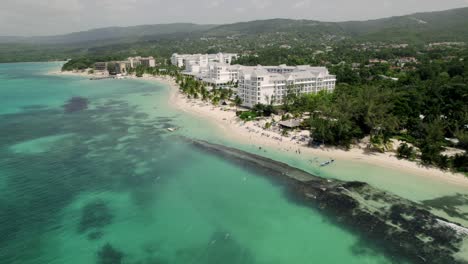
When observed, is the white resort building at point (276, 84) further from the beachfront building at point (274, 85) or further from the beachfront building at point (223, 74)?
the beachfront building at point (223, 74)

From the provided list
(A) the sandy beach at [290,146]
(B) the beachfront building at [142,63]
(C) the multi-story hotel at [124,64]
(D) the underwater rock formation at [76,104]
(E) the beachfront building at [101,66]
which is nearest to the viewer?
(A) the sandy beach at [290,146]

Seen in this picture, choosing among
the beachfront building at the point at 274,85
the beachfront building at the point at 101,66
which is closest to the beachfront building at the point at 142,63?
the beachfront building at the point at 101,66

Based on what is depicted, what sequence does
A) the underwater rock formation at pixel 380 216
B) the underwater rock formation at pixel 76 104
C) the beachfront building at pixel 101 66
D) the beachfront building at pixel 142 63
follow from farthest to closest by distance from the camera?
the beachfront building at pixel 142 63 → the beachfront building at pixel 101 66 → the underwater rock formation at pixel 76 104 → the underwater rock formation at pixel 380 216

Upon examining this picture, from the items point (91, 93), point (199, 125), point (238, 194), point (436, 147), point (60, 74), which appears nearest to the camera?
point (238, 194)

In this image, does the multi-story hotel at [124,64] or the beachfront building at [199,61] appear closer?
the beachfront building at [199,61]

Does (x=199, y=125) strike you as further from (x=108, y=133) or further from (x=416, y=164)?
(x=416, y=164)

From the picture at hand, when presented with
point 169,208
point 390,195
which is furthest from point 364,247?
point 169,208

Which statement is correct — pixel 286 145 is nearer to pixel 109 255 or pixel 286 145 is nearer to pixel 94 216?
pixel 94 216
